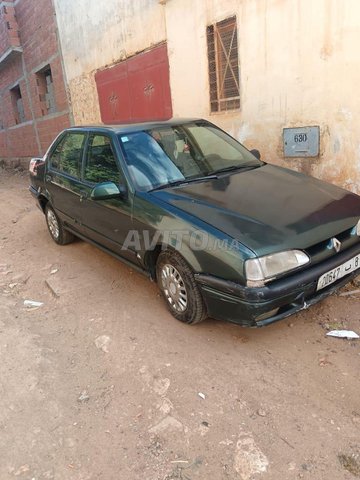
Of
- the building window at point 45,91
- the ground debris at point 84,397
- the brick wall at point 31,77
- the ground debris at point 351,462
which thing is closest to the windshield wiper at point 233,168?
the ground debris at point 84,397

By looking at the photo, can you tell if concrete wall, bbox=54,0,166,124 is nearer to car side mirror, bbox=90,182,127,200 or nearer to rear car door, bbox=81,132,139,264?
rear car door, bbox=81,132,139,264

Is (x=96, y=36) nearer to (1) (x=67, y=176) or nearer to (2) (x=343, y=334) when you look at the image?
(1) (x=67, y=176)

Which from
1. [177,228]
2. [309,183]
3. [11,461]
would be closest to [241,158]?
[309,183]

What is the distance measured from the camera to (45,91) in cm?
1293

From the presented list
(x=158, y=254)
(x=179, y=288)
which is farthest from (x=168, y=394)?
(x=158, y=254)

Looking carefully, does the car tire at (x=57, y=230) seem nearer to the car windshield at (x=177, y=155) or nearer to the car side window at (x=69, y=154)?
the car side window at (x=69, y=154)

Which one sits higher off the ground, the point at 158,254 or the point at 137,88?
the point at 137,88

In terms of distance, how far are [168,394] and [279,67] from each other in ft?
14.3

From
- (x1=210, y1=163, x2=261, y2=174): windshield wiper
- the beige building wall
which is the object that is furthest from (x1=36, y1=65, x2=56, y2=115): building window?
(x1=210, y1=163, x2=261, y2=174): windshield wiper

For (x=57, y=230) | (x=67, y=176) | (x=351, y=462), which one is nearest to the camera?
(x=351, y=462)

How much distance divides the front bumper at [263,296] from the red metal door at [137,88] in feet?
14.3

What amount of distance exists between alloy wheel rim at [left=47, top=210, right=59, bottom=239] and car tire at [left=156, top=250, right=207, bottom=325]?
99.4 inches

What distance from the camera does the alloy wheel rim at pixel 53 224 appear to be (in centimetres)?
524

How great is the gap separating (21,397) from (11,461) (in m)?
0.52
